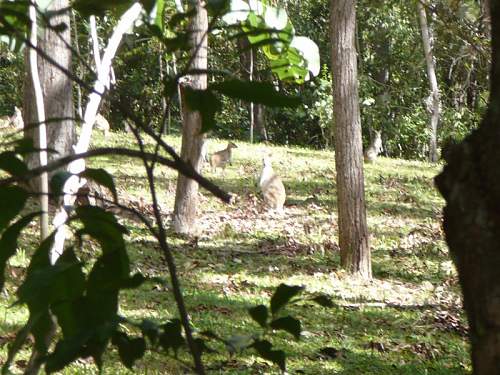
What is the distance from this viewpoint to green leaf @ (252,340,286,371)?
144 cm

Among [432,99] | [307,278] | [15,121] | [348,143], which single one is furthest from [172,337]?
[432,99]

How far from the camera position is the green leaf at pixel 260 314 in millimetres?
1425

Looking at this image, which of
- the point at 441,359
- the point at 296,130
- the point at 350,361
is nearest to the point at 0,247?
the point at 350,361

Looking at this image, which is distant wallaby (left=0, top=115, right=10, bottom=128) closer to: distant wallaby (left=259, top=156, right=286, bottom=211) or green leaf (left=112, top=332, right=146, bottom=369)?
distant wallaby (left=259, top=156, right=286, bottom=211)

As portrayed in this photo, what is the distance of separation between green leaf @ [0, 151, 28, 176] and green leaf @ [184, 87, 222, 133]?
0.29 m

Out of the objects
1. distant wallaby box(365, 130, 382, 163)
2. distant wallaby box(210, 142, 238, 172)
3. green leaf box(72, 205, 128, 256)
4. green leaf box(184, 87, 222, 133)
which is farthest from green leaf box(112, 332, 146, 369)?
distant wallaby box(365, 130, 382, 163)

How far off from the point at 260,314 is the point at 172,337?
16 centimetres

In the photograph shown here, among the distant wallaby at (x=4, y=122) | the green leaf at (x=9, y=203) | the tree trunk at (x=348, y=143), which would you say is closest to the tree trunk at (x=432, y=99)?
the distant wallaby at (x=4, y=122)

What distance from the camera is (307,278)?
9.42 meters

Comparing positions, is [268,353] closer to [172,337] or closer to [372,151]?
[172,337]

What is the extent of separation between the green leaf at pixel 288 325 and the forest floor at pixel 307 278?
1.80m

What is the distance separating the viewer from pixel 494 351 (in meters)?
1.07

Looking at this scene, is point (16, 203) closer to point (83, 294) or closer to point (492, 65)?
point (83, 294)

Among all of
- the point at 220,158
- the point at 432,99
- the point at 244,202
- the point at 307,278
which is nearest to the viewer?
the point at 307,278
